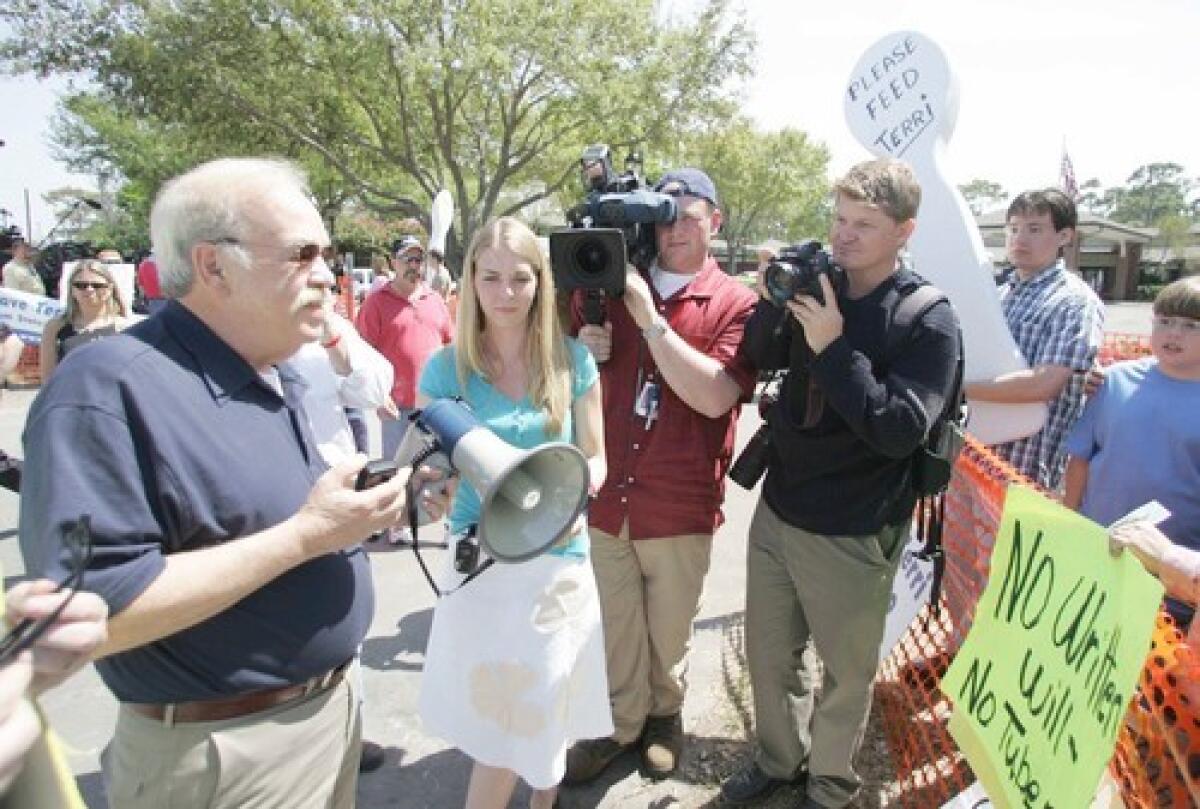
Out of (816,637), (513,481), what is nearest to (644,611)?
(816,637)

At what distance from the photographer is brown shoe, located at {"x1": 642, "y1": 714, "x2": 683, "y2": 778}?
2760 mm

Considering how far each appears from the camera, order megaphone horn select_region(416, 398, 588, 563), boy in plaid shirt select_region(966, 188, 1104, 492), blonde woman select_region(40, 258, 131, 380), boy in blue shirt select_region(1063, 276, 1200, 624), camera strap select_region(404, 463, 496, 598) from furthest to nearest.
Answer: blonde woman select_region(40, 258, 131, 380) < boy in plaid shirt select_region(966, 188, 1104, 492) < boy in blue shirt select_region(1063, 276, 1200, 624) < camera strap select_region(404, 463, 496, 598) < megaphone horn select_region(416, 398, 588, 563)

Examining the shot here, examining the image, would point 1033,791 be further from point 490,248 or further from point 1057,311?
point 1057,311

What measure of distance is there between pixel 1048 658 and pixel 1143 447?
4.64 ft

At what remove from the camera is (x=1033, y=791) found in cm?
159

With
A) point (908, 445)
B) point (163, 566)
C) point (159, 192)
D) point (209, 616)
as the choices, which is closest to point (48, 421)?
point (163, 566)

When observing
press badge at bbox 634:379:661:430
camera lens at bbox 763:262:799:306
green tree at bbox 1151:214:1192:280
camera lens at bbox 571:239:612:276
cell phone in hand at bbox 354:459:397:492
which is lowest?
green tree at bbox 1151:214:1192:280

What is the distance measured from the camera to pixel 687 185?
2.74 meters

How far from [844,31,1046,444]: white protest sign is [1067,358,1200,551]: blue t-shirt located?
0.90 feet

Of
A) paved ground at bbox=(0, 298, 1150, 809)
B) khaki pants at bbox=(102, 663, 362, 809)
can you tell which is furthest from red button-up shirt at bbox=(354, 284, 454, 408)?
khaki pants at bbox=(102, 663, 362, 809)

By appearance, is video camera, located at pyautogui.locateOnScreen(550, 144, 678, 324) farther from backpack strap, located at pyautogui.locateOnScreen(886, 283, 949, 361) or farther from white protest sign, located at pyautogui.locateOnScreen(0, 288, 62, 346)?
white protest sign, located at pyautogui.locateOnScreen(0, 288, 62, 346)

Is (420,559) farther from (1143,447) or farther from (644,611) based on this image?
(1143,447)

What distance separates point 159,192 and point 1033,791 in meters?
2.15

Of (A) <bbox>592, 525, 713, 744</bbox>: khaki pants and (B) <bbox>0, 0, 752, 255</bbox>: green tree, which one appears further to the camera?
(B) <bbox>0, 0, 752, 255</bbox>: green tree
